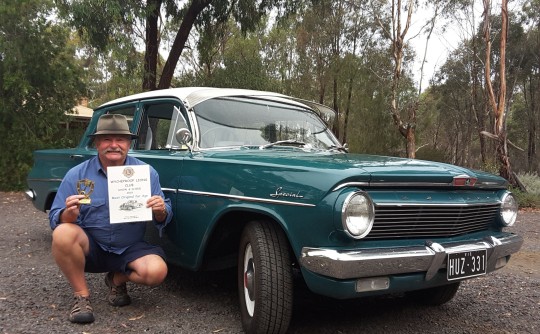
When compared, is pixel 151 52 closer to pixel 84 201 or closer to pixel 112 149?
pixel 112 149

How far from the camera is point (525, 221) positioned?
375 inches

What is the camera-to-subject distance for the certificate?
3137mm

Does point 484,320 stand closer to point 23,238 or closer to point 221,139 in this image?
point 221,139

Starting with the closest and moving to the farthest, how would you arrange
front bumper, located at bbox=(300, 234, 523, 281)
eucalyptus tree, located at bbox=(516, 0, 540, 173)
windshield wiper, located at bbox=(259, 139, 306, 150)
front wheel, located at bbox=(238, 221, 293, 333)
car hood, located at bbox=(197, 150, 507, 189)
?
front bumper, located at bbox=(300, 234, 523, 281) → car hood, located at bbox=(197, 150, 507, 189) → front wheel, located at bbox=(238, 221, 293, 333) → windshield wiper, located at bbox=(259, 139, 306, 150) → eucalyptus tree, located at bbox=(516, 0, 540, 173)

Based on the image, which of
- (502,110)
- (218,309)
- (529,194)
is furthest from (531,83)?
(218,309)

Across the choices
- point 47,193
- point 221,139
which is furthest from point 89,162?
point 47,193

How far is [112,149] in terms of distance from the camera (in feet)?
10.9

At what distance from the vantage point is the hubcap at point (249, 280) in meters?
3.01

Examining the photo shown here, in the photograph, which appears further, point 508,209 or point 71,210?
point 508,209

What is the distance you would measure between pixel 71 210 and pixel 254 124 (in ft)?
5.35

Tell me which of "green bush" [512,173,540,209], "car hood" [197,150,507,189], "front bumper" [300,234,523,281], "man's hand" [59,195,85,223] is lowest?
"green bush" [512,173,540,209]

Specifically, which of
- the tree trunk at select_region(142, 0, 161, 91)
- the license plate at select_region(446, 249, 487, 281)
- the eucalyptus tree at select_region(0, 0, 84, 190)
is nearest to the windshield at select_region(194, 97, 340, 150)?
the license plate at select_region(446, 249, 487, 281)

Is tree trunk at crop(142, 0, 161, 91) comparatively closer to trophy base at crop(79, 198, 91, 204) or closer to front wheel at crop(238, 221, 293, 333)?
trophy base at crop(79, 198, 91, 204)

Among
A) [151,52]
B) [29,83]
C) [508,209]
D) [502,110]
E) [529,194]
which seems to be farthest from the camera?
[151,52]
